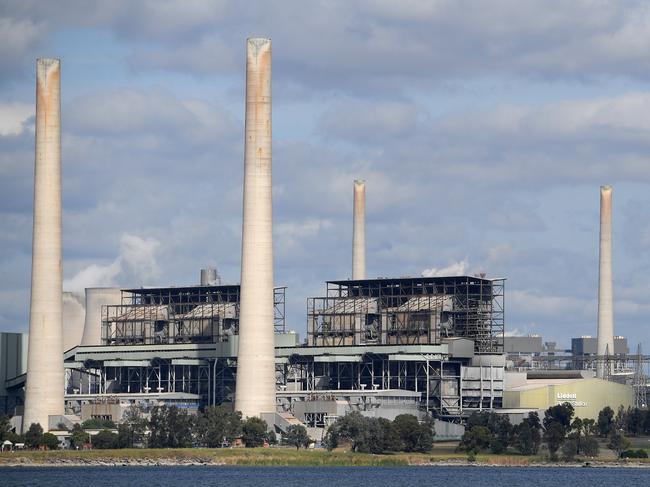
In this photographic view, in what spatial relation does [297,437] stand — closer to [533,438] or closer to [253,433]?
[253,433]

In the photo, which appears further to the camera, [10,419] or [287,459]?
[10,419]

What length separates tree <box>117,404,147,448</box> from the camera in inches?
5901

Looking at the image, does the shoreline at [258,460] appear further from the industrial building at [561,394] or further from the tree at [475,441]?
the industrial building at [561,394]

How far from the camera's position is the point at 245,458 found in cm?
14362

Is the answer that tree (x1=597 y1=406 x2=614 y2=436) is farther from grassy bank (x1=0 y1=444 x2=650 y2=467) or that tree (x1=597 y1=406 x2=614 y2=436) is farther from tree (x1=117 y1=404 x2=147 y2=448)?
tree (x1=117 y1=404 x2=147 y2=448)

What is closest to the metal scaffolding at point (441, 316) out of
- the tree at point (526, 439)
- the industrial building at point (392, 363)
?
the industrial building at point (392, 363)

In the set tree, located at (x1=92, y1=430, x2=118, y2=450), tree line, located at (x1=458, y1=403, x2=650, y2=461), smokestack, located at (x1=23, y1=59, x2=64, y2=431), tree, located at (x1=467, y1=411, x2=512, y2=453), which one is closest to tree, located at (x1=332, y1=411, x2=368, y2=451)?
tree line, located at (x1=458, y1=403, x2=650, y2=461)

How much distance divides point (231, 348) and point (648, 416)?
52.8m

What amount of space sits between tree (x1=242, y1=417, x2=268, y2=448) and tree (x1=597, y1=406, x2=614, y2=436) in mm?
46077

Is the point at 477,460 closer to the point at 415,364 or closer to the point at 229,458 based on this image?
the point at 229,458

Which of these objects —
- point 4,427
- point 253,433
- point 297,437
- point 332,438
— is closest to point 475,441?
point 332,438

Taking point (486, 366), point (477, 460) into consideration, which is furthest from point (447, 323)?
point (477, 460)

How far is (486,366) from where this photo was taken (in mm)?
188375

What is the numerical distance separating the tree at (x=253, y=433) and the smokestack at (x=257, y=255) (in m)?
5.81
